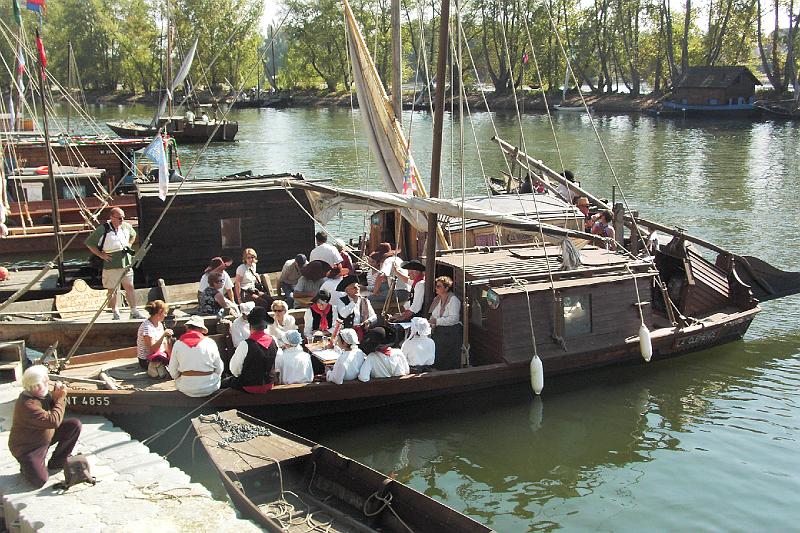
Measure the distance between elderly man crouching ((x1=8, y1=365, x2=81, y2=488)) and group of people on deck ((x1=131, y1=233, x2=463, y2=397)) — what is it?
2.34 meters

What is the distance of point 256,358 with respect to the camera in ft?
39.4

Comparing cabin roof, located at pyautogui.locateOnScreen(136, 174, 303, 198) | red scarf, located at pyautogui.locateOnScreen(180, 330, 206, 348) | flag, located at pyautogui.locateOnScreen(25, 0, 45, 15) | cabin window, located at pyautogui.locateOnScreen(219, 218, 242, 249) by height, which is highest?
flag, located at pyautogui.locateOnScreen(25, 0, 45, 15)

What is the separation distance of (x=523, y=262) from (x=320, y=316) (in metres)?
3.60

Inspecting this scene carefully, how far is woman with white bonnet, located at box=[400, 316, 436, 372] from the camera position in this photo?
13.4m

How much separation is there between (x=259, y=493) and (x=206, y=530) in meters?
1.25

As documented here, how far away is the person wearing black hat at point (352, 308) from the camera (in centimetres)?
1400

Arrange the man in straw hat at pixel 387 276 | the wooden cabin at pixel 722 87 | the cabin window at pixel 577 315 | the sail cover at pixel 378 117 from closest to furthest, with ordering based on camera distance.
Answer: the cabin window at pixel 577 315
the man in straw hat at pixel 387 276
the sail cover at pixel 378 117
the wooden cabin at pixel 722 87

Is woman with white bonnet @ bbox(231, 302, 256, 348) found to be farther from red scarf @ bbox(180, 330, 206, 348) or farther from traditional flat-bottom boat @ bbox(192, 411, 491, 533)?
traditional flat-bottom boat @ bbox(192, 411, 491, 533)

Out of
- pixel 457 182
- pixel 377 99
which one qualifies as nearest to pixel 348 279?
pixel 377 99

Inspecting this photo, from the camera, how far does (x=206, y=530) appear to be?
28.8 feet

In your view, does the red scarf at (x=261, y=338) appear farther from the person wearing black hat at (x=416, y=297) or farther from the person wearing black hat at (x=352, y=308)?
the person wearing black hat at (x=416, y=297)

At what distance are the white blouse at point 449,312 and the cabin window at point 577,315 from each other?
182 cm

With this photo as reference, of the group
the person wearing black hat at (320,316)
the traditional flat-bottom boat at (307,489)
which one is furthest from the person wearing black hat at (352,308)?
the traditional flat-bottom boat at (307,489)

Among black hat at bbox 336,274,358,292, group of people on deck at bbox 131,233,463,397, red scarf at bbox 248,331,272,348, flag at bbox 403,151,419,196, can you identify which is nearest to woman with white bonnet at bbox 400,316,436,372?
group of people on deck at bbox 131,233,463,397
